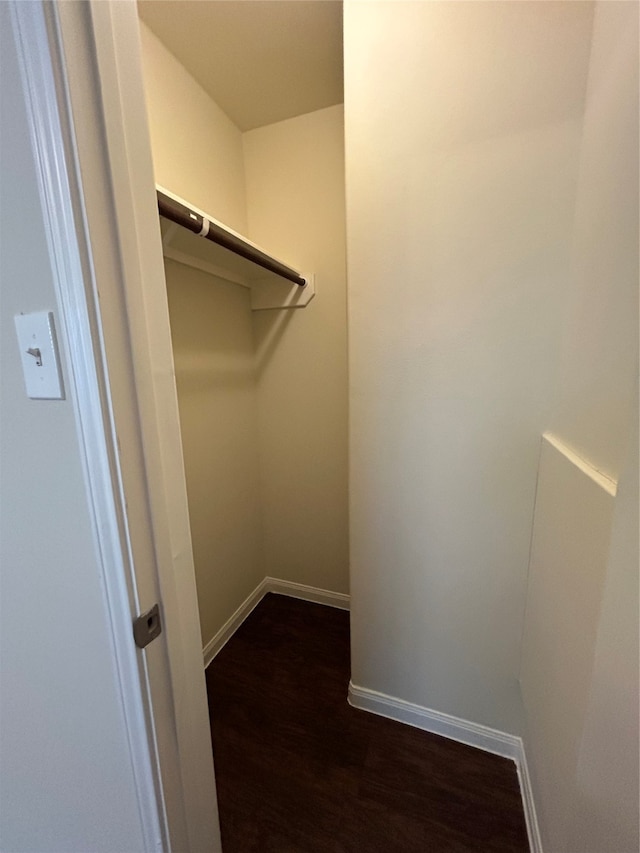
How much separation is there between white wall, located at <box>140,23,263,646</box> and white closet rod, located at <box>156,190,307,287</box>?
11.8 inches

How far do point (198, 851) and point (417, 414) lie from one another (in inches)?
45.7

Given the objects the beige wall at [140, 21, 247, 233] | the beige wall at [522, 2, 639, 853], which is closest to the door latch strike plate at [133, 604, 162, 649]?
the beige wall at [522, 2, 639, 853]

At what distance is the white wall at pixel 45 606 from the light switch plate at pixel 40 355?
0.02 metres

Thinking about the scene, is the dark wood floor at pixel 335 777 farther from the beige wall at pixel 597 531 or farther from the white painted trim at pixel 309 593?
the white painted trim at pixel 309 593

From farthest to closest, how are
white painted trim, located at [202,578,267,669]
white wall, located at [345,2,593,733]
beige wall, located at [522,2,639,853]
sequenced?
white painted trim, located at [202,578,267,669]
white wall, located at [345,2,593,733]
beige wall, located at [522,2,639,853]

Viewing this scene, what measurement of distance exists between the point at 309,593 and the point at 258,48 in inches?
100.0

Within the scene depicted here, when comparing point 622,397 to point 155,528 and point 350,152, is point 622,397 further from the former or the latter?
point 350,152

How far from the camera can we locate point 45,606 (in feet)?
1.99

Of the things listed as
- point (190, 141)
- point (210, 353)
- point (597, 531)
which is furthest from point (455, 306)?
point (190, 141)

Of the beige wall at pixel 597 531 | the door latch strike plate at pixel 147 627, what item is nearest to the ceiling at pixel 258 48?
the beige wall at pixel 597 531

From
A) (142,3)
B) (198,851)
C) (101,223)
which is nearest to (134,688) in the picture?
(198,851)

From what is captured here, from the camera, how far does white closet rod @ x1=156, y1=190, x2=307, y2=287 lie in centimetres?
98

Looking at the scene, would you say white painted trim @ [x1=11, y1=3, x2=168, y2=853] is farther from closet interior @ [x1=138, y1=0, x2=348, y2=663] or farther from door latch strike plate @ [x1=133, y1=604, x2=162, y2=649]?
closet interior @ [x1=138, y1=0, x2=348, y2=663]

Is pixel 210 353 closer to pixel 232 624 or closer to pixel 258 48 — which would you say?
pixel 258 48
